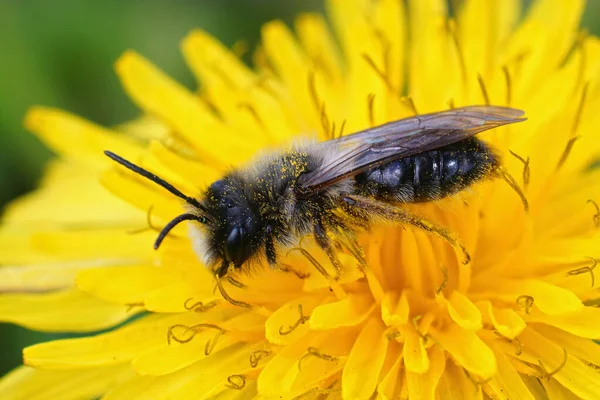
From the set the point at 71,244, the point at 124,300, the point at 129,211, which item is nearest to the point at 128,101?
the point at 129,211

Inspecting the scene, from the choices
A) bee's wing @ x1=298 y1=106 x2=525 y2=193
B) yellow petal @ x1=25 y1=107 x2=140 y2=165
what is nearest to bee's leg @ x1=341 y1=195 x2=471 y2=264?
bee's wing @ x1=298 y1=106 x2=525 y2=193

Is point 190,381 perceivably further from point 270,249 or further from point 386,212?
point 386,212

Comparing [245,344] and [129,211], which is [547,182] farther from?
[129,211]

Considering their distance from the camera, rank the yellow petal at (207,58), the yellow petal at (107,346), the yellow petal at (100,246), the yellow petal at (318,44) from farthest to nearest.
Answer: the yellow petal at (207,58) → the yellow petal at (318,44) → the yellow petal at (100,246) → the yellow petal at (107,346)

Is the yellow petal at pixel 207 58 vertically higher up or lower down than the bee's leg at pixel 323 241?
higher up

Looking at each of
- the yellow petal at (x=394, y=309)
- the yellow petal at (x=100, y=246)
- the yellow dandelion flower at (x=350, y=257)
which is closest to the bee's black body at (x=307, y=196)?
the yellow dandelion flower at (x=350, y=257)

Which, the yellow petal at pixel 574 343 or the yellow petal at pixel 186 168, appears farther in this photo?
the yellow petal at pixel 186 168

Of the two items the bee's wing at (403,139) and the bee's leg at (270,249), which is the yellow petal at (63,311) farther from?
the bee's wing at (403,139)

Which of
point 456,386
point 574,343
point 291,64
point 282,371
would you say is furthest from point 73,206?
point 574,343
